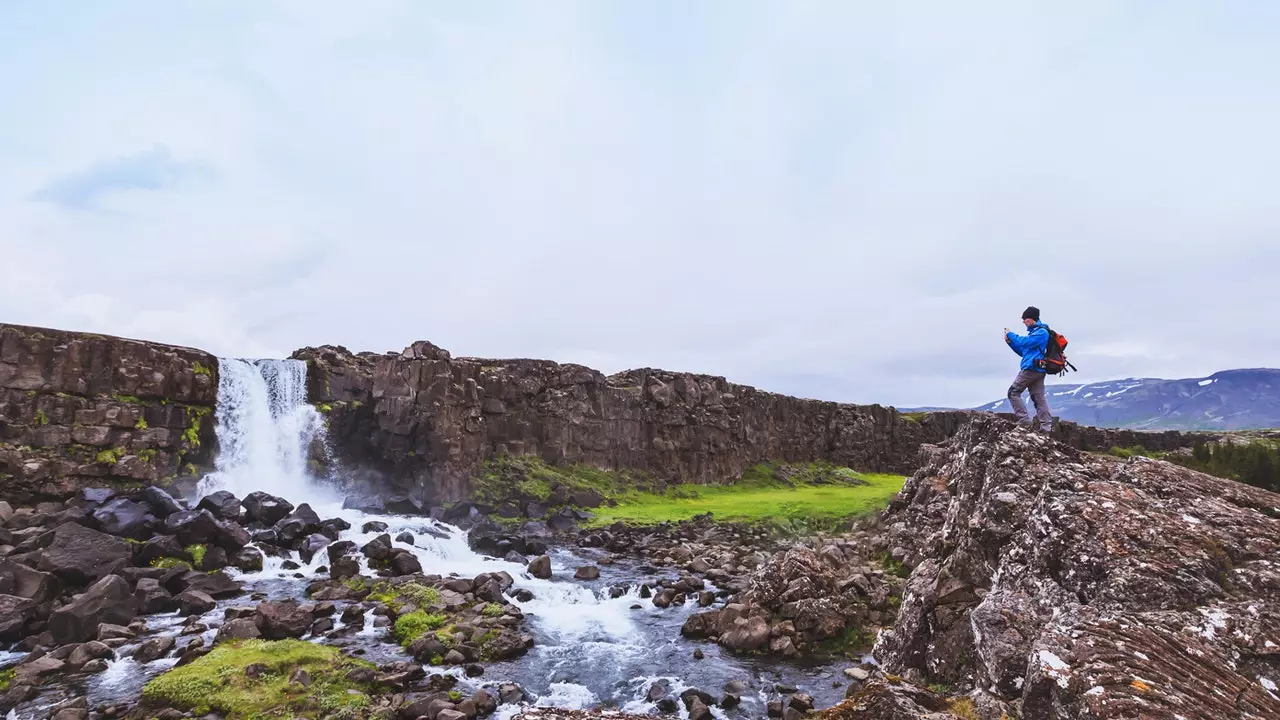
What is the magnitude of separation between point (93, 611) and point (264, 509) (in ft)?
43.6

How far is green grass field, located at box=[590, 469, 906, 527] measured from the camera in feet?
134

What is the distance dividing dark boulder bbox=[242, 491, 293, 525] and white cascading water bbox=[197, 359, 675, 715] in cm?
343

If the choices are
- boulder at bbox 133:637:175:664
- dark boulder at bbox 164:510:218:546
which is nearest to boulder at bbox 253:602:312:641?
boulder at bbox 133:637:175:664

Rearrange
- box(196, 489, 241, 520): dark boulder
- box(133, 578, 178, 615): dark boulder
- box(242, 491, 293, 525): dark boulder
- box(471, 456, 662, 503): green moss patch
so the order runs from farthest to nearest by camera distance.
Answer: box(471, 456, 662, 503): green moss patch → box(242, 491, 293, 525): dark boulder → box(196, 489, 241, 520): dark boulder → box(133, 578, 178, 615): dark boulder

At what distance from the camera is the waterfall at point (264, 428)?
134ft

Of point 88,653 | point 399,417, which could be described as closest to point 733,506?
point 399,417

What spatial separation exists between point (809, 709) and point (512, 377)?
144ft

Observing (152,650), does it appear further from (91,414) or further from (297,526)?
(91,414)

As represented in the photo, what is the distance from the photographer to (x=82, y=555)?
73.0 feet

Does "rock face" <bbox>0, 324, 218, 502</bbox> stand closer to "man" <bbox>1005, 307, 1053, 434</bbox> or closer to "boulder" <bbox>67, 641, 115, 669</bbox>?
"boulder" <bbox>67, 641, 115, 669</bbox>

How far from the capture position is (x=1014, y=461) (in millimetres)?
12773

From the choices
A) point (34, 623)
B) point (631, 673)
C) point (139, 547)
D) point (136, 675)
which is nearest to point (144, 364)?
point (139, 547)

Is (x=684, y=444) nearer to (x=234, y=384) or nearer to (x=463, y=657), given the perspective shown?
(x=234, y=384)

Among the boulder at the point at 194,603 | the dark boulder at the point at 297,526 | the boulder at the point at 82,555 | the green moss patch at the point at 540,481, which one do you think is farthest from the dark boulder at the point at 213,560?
the green moss patch at the point at 540,481
